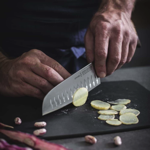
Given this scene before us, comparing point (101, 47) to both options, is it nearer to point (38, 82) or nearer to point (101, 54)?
point (101, 54)

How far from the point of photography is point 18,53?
163cm

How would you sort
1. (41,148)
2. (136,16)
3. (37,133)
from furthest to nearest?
(136,16) → (37,133) → (41,148)

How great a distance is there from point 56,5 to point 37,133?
0.91 metres

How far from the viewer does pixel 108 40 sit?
1.17 m

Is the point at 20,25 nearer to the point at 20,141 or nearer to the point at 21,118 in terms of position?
the point at 21,118

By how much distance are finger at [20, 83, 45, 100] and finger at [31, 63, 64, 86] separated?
0.27ft

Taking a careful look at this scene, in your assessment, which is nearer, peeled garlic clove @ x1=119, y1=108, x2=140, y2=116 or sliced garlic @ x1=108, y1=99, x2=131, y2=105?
peeled garlic clove @ x1=119, y1=108, x2=140, y2=116

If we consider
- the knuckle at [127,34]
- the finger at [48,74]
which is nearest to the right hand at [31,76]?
the finger at [48,74]

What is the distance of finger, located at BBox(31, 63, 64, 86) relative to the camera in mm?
1126

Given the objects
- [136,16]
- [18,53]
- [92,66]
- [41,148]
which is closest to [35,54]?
[92,66]

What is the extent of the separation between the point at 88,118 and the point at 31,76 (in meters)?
0.35

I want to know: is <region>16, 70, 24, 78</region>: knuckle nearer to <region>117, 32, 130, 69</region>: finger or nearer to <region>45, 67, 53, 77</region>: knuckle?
<region>45, 67, 53, 77</region>: knuckle

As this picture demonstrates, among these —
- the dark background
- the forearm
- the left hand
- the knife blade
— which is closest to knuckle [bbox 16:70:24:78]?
the knife blade

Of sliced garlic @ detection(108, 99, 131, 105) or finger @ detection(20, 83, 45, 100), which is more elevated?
finger @ detection(20, 83, 45, 100)
